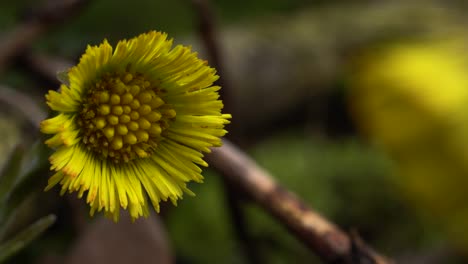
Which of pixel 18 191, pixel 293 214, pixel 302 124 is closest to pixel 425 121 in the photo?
pixel 302 124

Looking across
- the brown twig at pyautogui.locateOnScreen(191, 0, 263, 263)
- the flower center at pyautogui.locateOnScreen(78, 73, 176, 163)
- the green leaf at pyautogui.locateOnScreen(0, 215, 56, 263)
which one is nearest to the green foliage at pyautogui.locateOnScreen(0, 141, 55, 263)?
the green leaf at pyautogui.locateOnScreen(0, 215, 56, 263)

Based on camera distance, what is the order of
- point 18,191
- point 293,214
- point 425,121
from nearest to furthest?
point 18,191 < point 293,214 < point 425,121

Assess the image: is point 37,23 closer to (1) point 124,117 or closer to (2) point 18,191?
(2) point 18,191

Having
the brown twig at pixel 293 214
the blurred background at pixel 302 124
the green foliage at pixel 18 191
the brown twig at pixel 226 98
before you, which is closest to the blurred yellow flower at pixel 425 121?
the blurred background at pixel 302 124

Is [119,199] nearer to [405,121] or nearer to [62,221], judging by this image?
[62,221]

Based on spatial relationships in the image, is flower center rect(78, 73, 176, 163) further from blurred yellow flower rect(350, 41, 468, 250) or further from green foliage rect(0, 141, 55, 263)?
blurred yellow flower rect(350, 41, 468, 250)

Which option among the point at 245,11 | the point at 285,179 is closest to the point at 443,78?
the point at 285,179
